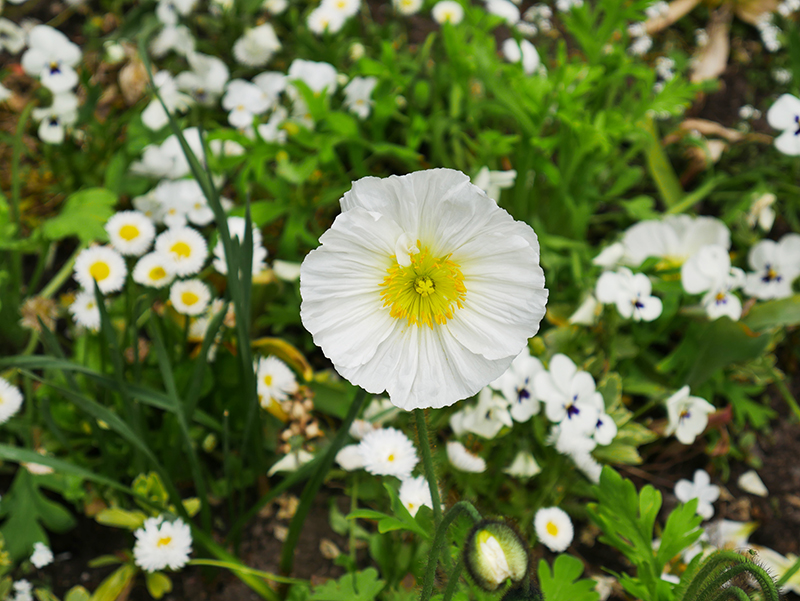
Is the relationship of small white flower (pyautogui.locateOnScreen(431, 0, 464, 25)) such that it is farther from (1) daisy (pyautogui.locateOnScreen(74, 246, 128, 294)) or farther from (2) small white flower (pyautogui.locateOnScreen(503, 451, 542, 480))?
(2) small white flower (pyautogui.locateOnScreen(503, 451, 542, 480))

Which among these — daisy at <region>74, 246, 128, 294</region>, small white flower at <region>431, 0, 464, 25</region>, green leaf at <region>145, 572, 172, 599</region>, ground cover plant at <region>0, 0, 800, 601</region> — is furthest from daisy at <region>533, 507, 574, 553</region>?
small white flower at <region>431, 0, 464, 25</region>

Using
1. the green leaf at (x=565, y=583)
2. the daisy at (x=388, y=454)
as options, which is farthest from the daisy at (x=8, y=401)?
the green leaf at (x=565, y=583)

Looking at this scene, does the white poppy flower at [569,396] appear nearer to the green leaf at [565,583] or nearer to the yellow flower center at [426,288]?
the green leaf at [565,583]

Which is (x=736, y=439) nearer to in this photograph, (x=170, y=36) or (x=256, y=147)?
(x=256, y=147)

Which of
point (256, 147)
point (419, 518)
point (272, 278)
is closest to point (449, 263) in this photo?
point (419, 518)

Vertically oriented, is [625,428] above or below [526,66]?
below

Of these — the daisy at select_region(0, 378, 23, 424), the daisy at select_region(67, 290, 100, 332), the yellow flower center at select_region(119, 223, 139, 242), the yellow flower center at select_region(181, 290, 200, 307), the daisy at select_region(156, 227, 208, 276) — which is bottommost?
the daisy at select_region(0, 378, 23, 424)

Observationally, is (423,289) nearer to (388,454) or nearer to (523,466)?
(388,454)
